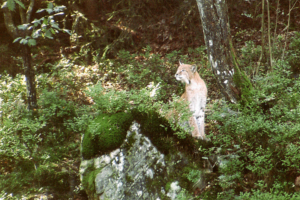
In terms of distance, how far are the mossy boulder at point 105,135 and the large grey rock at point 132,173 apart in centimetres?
11

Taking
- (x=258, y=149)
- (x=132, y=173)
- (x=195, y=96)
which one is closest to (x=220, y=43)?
(x=195, y=96)

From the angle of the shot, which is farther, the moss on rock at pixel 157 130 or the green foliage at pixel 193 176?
the moss on rock at pixel 157 130

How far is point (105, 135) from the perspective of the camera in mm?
4449

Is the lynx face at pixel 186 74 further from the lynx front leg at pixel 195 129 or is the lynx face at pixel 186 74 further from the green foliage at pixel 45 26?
the green foliage at pixel 45 26

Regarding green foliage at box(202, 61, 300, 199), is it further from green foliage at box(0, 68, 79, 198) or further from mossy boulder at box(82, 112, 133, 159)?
green foliage at box(0, 68, 79, 198)

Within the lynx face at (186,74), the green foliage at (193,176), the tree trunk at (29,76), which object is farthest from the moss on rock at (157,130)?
the tree trunk at (29,76)

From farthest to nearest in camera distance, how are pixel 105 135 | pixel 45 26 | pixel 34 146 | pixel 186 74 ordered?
pixel 34 146 < pixel 186 74 < pixel 105 135 < pixel 45 26

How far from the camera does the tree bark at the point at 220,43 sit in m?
5.44

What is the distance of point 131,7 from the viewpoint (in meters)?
9.28

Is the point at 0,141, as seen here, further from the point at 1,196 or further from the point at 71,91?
the point at 71,91

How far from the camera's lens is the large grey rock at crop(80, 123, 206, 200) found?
421 centimetres

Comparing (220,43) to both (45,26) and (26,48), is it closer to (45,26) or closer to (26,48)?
(45,26)

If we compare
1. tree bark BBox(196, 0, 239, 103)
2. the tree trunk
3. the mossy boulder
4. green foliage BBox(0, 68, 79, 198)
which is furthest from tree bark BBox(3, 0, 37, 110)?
tree bark BBox(196, 0, 239, 103)

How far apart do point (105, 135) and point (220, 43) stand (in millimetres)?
3349
